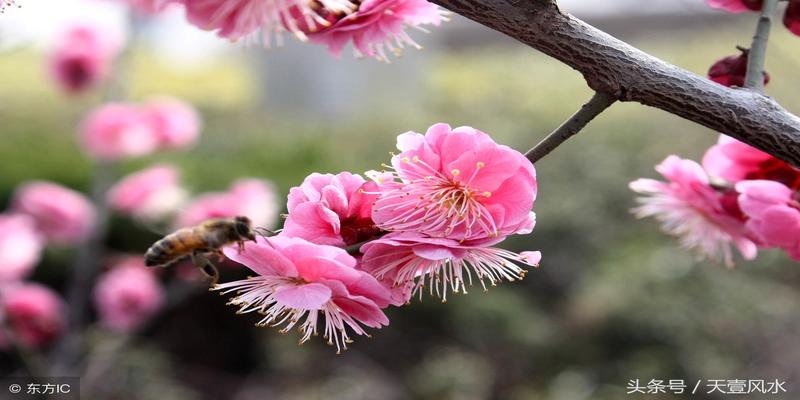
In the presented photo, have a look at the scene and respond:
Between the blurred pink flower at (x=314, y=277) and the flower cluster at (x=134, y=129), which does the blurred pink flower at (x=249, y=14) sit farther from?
the flower cluster at (x=134, y=129)

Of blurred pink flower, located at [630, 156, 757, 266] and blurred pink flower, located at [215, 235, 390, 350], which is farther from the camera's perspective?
blurred pink flower, located at [630, 156, 757, 266]

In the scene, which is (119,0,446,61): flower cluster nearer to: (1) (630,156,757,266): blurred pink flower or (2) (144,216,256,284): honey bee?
(2) (144,216,256,284): honey bee

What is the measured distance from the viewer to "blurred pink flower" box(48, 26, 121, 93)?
10.6 feet

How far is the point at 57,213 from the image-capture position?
9.99 feet

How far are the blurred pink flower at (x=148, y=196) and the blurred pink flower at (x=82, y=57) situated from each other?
1.55 feet

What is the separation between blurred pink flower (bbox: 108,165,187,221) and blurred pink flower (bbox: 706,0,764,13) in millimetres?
2412

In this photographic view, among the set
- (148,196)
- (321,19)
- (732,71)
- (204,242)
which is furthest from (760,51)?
(148,196)

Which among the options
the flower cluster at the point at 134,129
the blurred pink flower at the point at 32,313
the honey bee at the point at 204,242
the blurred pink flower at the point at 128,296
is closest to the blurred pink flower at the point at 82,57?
the flower cluster at the point at 134,129

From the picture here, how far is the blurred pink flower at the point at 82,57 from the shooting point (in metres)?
3.22

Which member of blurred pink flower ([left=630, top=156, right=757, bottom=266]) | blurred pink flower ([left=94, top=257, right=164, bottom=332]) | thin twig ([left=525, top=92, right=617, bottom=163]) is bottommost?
blurred pink flower ([left=94, top=257, right=164, bottom=332])

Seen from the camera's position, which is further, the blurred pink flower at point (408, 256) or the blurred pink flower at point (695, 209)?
the blurred pink flower at point (695, 209)

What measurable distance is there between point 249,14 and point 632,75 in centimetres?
33

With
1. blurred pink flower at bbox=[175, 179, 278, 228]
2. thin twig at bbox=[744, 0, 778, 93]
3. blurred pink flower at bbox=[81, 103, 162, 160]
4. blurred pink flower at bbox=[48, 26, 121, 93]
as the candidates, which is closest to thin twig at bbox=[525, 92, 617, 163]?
thin twig at bbox=[744, 0, 778, 93]

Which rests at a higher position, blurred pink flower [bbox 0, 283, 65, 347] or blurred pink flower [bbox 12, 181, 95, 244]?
blurred pink flower [bbox 12, 181, 95, 244]
